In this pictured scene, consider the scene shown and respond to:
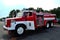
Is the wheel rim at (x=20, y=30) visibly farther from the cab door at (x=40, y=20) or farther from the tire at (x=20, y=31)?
the cab door at (x=40, y=20)

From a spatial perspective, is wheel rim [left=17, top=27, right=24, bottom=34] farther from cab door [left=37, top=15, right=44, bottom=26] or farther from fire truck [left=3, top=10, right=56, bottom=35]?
cab door [left=37, top=15, right=44, bottom=26]

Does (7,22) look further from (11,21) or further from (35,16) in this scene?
(35,16)

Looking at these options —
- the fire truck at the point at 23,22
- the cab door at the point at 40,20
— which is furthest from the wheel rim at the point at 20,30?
the cab door at the point at 40,20

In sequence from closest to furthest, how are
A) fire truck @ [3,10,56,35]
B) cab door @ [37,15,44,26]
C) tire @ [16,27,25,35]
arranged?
fire truck @ [3,10,56,35] → tire @ [16,27,25,35] → cab door @ [37,15,44,26]

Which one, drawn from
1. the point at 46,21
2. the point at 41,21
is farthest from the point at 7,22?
the point at 46,21

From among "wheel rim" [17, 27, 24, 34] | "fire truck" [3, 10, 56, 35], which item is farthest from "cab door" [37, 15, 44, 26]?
"wheel rim" [17, 27, 24, 34]

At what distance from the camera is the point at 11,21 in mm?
15867

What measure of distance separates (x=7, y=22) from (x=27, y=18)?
5.73 feet

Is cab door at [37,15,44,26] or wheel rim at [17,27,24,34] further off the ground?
cab door at [37,15,44,26]

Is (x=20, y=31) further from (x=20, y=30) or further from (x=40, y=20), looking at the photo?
(x=40, y=20)

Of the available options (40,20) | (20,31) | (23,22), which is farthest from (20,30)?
(40,20)

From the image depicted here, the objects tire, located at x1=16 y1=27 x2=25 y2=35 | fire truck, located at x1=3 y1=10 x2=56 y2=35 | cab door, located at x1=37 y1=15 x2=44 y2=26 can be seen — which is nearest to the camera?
fire truck, located at x1=3 y1=10 x2=56 y2=35

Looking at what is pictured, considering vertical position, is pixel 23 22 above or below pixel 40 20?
above

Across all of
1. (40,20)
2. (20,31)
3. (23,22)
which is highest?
(23,22)
